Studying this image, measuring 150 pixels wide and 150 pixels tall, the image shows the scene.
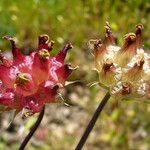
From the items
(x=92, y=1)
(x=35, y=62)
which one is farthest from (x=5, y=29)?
(x=35, y=62)

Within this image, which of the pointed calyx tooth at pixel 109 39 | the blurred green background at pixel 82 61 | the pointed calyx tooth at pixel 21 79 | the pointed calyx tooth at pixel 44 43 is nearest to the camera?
the pointed calyx tooth at pixel 21 79

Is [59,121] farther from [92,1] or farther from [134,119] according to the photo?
[92,1]

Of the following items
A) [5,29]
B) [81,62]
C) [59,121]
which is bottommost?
[59,121]

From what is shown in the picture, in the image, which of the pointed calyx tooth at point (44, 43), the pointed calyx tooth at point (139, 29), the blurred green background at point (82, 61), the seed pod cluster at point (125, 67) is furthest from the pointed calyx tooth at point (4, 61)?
the blurred green background at point (82, 61)

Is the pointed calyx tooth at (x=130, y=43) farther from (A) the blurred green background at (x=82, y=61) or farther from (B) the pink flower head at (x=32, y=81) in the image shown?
(A) the blurred green background at (x=82, y=61)

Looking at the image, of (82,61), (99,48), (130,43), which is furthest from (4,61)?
(82,61)

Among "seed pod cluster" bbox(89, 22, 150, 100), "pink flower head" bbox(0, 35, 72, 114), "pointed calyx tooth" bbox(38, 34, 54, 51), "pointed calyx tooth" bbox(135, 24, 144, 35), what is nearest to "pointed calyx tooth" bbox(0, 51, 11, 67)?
"pink flower head" bbox(0, 35, 72, 114)

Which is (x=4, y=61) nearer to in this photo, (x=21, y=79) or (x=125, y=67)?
(x=21, y=79)
